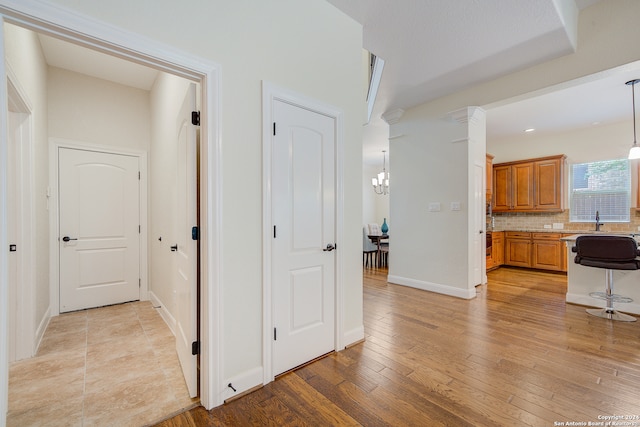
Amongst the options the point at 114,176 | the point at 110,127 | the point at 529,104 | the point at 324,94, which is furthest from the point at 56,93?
the point at 529,104

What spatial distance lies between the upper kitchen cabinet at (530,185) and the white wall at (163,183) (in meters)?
6.74

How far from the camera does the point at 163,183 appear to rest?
3.35m

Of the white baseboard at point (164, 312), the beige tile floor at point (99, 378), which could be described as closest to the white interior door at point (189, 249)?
the beige tile floor at point (99, 378)

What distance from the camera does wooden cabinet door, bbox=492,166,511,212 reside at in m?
6.38

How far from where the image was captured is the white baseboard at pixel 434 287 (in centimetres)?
391

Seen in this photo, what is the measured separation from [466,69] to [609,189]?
4.50 m

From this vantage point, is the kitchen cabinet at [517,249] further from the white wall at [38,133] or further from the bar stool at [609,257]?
the white wall at [38,133]

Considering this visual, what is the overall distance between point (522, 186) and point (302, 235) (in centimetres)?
613

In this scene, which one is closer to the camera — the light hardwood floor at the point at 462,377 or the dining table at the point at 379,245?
the light hardwood floor at the point at 462,377

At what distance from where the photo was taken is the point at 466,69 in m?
3.36

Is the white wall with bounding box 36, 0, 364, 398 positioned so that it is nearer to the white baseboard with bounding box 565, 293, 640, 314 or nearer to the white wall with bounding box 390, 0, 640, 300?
the white wall with bounding box 390, 0, 640, 300

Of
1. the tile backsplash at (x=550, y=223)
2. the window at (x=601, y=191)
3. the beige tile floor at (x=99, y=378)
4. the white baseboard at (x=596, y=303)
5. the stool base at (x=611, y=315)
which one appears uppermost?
the window at (x=601, y=191)

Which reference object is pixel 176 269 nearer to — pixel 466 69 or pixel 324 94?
pixel 324 94

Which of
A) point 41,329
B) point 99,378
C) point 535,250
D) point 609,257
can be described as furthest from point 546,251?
point 41,329
